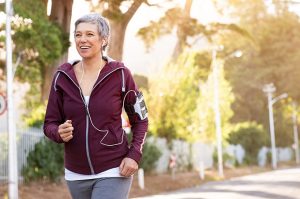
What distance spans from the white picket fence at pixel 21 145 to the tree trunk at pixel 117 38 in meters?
4.66

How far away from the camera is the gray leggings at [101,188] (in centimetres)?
425

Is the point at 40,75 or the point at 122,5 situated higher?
the point at 122,5

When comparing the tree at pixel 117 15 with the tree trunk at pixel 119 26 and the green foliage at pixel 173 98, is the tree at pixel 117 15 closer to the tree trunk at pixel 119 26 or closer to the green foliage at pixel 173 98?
the tree trunk at pixel 119 26

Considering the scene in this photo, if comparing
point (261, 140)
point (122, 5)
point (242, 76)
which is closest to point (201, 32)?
point (122, 5)

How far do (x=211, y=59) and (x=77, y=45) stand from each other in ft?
115

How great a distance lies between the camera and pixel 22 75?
81.5 feet

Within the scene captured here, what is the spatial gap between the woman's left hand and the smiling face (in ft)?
2.03

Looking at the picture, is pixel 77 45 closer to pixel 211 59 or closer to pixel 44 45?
pixel 44 45

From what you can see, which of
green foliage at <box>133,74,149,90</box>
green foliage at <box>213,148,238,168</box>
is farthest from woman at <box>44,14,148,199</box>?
green foliage at <box>213,148,238,168</box>

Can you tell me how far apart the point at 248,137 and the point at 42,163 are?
36.4 meters

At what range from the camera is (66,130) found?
4211 mm

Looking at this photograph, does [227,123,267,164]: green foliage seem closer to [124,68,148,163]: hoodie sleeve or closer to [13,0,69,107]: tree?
[13,0,69,107]: tree

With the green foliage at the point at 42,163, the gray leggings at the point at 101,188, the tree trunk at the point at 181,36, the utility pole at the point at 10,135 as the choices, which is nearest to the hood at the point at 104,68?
the gray leggings at the point at 101,188

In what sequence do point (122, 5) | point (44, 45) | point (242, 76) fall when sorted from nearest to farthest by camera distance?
1. point (44, 45)
2. point (122, 5)
3. point (242, 76)
